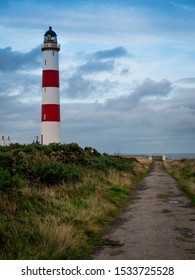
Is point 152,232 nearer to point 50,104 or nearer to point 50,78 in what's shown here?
point 50,104

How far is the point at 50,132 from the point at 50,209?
26880 mm

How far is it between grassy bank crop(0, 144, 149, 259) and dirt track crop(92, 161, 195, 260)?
41cm

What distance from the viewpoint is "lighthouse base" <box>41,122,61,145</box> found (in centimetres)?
3650

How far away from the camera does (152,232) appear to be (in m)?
9.30

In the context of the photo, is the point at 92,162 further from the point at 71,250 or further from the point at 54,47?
the point at 54,47

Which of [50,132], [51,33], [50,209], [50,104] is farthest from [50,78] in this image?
[50,209]

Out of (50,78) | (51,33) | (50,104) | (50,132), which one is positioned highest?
(51,33)

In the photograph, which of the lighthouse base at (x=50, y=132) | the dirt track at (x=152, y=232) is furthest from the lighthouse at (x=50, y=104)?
the dirt track at (x=152, y=232)

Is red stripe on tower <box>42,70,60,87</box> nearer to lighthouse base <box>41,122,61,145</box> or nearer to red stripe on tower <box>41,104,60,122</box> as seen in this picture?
red stripe on tower <box>41,104,60,122</box>

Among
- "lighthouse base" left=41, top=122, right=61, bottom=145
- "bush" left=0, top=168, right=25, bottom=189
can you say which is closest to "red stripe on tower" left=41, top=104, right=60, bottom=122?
"lighthouse base" left=41, top=122, right=61, bottom=145

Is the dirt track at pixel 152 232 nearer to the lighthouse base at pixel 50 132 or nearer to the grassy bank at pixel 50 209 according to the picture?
the grassy bank at pixel 50 209

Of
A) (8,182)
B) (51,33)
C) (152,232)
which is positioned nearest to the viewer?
(152,232)

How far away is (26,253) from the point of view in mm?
6766
